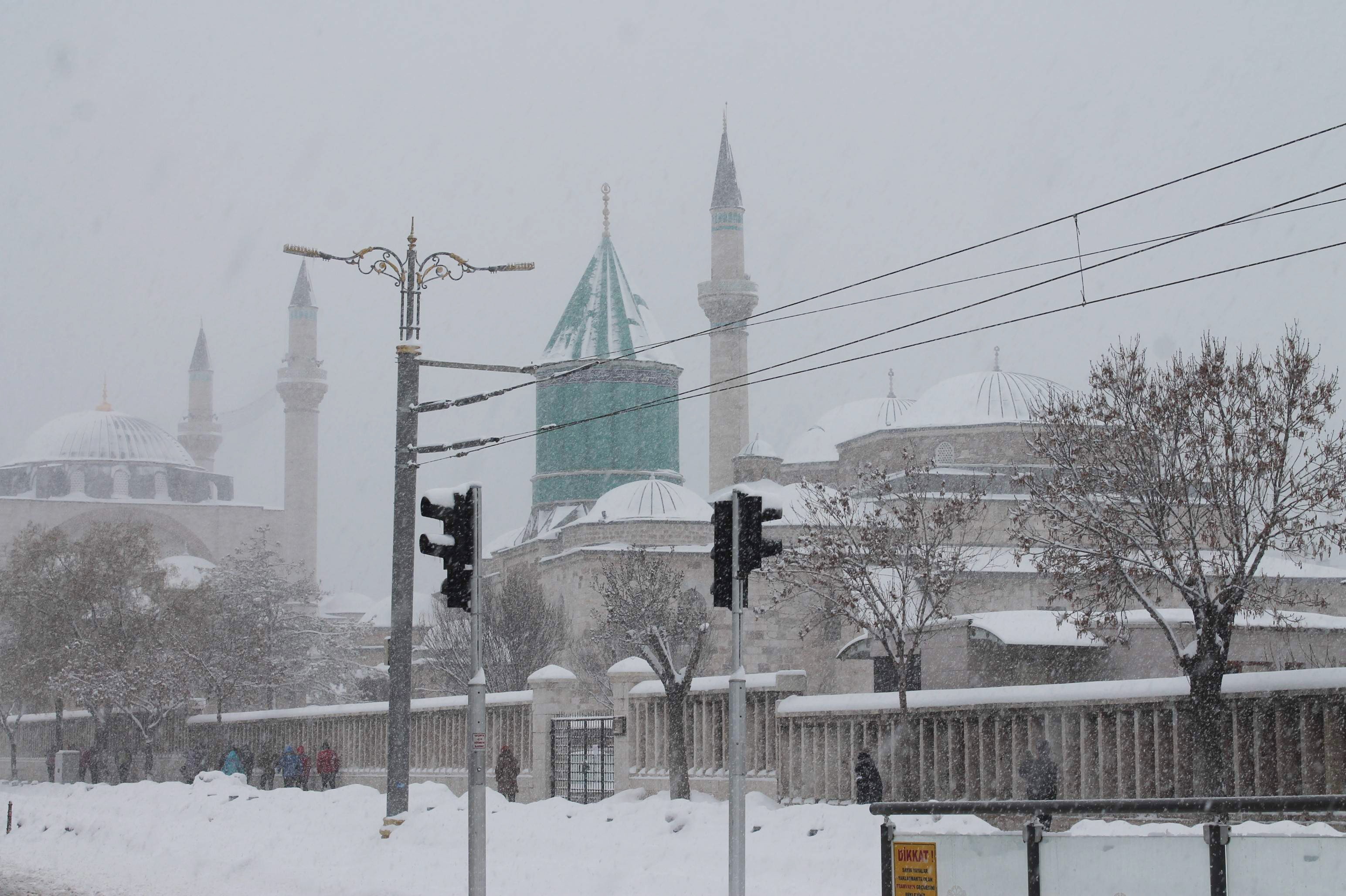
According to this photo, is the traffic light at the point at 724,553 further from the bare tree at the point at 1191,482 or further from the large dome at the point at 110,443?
the large dome at the point at 110,443

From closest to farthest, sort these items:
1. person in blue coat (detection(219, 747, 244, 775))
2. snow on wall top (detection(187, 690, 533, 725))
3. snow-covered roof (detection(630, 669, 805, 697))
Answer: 1. snow-covered roof (detection(630, 669, 805, 697))
2. snow on wall top (detection(187, 690, 533, 725))
3. person in blue coat (detection(219, 747, 244, 775))

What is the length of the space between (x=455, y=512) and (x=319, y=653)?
A: 42715 millimetres

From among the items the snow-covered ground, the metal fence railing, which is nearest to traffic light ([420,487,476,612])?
the snow-covered ground

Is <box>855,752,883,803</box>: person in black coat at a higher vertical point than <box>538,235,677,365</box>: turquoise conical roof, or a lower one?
lower

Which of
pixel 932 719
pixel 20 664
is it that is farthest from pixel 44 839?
pixel 20 664

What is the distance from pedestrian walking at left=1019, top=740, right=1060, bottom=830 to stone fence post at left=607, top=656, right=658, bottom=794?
6.14 metres

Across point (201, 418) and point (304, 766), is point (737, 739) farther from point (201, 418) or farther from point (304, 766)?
point (201, 418)

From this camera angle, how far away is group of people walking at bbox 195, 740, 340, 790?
27.4m

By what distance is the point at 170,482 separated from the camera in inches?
3332

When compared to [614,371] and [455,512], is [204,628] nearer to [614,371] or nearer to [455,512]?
[614,371]

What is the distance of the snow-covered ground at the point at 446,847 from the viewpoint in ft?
43.9

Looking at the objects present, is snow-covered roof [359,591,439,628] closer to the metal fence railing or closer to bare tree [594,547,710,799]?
bare tree [594,547,710,799]

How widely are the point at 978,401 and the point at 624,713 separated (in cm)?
2878

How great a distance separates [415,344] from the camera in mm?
16922
